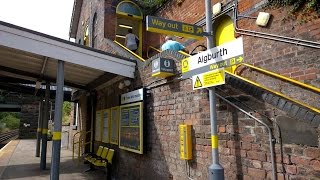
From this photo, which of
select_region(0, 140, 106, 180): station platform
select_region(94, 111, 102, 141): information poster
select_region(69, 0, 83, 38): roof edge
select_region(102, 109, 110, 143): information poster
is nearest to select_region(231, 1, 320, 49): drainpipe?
select_region(102, 109, 110, 143): information poster

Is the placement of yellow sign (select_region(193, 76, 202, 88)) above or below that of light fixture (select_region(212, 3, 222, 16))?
below

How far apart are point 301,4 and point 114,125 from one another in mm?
5886

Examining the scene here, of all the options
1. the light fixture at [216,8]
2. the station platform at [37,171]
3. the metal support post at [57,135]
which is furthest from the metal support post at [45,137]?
the light fixture at [216,8]

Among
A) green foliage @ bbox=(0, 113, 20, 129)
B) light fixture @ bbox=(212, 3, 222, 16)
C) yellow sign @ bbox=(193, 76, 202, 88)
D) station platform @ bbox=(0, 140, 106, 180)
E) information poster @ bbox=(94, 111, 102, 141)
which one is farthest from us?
green foliage @ bbox=(0, 113, 20, 129)

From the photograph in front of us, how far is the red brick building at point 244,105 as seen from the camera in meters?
3.35

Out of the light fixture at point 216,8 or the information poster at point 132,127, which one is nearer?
the information poster at point 132,127

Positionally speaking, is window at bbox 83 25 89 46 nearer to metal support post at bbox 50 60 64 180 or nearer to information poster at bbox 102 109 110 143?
information poster at bbox 102 109 110 143

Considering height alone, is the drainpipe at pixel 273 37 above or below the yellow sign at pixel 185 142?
above

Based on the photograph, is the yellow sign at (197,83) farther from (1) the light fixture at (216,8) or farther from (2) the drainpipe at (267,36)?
(1) the light fixture at (216,8)

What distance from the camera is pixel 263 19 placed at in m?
6.59

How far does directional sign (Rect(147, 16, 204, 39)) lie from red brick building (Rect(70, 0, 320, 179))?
927 mm

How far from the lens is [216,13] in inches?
324

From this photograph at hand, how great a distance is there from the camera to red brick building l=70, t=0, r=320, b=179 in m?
3.35

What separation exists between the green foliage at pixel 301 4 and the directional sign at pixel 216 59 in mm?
3006
